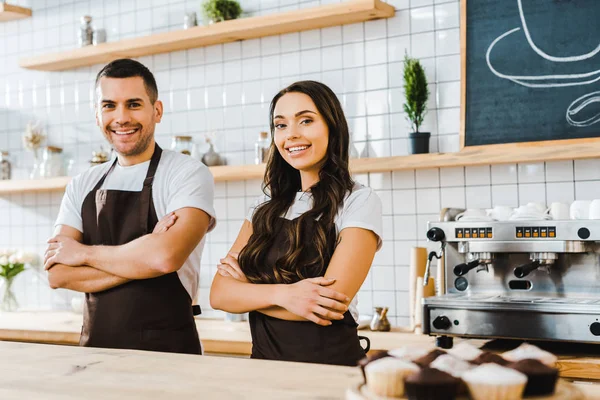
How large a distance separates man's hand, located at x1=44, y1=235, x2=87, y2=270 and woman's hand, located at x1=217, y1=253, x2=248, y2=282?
509mm

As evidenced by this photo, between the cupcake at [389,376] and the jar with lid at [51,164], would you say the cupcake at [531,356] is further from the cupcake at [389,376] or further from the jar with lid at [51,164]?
the jar with lid at [51,164]

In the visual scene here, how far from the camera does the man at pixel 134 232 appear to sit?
2219 mm

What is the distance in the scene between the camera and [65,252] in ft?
7.67

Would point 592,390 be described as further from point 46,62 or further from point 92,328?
point 46,62

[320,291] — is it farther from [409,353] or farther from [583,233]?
[583,233]

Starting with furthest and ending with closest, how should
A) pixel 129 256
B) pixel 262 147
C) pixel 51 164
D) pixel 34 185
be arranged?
pixel 51 164 < pixel 34 185 < pixel 262 147 < pixel 129 256

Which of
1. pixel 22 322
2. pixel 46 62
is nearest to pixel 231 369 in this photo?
pixel 22 322

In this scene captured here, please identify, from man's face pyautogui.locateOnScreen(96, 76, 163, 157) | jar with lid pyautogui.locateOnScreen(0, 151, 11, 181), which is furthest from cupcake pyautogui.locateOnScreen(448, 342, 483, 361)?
jar with lid pyautogui.locateOnScreen(0, 151, 11, 181)

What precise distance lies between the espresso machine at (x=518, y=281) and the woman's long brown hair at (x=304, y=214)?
33.2 inches

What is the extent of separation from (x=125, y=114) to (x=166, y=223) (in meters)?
0.39

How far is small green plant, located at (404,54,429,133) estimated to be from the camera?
3201 millimetres

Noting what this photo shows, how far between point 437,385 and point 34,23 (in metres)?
4.22

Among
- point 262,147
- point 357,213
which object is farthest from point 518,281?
point 262,147

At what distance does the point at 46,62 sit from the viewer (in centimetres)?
414
